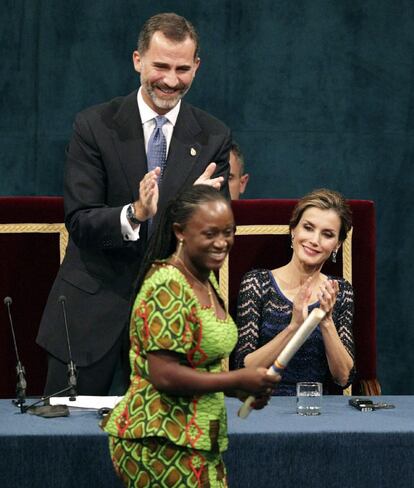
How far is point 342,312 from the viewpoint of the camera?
12.5 ft

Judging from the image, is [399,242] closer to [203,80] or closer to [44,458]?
[203,80]

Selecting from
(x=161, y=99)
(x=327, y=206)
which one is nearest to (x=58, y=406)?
(x=161, y=99)

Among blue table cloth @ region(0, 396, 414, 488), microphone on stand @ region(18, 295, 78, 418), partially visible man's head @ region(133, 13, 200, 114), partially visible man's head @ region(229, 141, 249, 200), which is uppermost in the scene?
partially visible man's head @ region(133, 13, 200, 114)

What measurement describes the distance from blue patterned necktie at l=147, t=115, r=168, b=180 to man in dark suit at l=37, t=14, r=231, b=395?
14 millimetres

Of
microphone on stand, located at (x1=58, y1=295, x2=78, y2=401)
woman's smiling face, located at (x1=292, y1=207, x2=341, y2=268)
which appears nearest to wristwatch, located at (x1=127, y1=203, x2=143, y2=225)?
microphone on stand, located at (x1=58, y1=295, x2=78, y2=401)

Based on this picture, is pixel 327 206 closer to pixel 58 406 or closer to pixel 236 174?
pixel 236 174

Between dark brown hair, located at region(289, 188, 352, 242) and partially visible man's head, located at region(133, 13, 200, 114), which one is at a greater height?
partially visible man's head, located at region(133, 13, 200, 114)

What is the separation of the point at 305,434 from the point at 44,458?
637 millimetres

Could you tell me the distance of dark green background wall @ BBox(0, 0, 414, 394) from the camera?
5.09 meters

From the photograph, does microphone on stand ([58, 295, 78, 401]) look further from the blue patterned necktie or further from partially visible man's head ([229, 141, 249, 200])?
partially visible man's head ([229, 141, 249, 200])

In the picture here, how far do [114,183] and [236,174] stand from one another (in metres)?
1.46

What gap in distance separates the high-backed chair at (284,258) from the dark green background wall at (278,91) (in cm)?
126

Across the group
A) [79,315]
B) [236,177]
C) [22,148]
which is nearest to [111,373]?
[79,315]

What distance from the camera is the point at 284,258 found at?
13.2 feet
